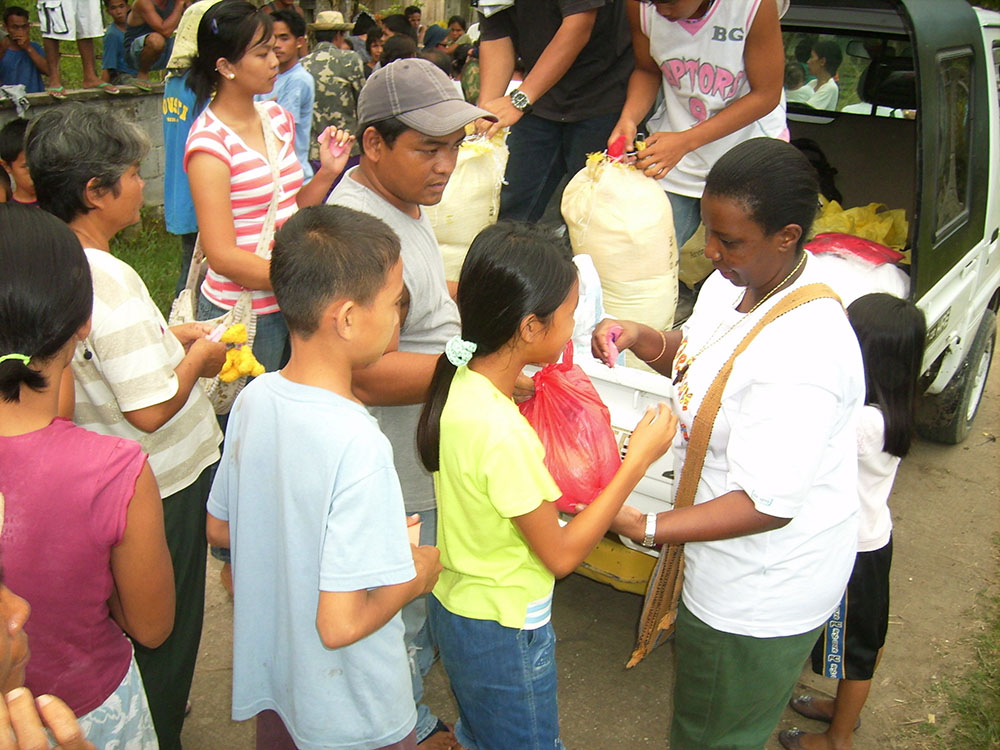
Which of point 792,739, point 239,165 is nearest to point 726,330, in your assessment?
point 792,739

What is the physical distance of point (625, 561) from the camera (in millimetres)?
2652

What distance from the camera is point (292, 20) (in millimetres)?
5199

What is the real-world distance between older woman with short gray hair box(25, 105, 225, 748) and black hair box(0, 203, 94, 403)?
1.12 feet

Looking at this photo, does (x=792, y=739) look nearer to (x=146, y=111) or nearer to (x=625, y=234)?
(x=625, y=234)

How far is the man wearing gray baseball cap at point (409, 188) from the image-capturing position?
6.70 feet

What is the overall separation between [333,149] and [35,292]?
1.58 meters

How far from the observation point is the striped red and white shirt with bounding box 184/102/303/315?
104 inches

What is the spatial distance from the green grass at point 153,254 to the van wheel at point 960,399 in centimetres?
458

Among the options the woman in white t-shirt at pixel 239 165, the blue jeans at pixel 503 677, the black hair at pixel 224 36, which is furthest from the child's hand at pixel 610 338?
the black hair at pixel 224 36

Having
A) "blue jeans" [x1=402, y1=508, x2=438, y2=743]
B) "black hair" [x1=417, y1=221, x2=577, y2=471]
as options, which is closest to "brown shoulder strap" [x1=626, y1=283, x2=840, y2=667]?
"black hair" [x1=417, y1=221, x2=577, y2=471]

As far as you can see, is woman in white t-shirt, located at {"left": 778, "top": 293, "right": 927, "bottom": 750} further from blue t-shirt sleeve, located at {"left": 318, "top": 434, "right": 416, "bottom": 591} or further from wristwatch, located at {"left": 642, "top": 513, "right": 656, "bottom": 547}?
blue t-shirt sleeve, located at {"left": 318, "top": 434, "right": 416, "bottom": 591}

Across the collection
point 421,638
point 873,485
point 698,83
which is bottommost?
point 421,638

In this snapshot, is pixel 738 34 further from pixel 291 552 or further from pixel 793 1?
pixel 291 552

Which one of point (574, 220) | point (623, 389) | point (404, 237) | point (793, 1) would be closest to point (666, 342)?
point (623, 389)
